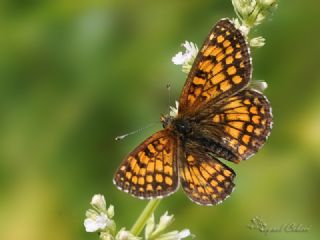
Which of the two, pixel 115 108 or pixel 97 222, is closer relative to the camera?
pixel 97 222

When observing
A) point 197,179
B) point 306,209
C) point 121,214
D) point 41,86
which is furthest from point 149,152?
point 41,86

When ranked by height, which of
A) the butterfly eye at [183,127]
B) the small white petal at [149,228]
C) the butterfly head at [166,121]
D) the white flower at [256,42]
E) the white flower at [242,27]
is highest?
the white flower at [242,27]

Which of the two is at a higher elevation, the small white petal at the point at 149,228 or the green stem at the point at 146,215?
the green stem at the point at 146,215

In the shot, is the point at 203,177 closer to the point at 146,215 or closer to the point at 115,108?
the point at 146,215

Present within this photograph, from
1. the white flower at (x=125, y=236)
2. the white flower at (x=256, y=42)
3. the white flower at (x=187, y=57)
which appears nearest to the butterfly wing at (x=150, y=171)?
the white flower at (x=125, y=236)

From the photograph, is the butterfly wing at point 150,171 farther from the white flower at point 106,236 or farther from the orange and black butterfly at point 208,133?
the white flower at point 106,236

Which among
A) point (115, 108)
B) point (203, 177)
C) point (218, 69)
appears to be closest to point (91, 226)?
point (203, 177)

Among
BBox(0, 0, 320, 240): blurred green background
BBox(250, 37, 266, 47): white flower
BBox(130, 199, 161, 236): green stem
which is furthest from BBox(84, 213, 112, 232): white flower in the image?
BBox(0, 0, 320, 240): blurred green background

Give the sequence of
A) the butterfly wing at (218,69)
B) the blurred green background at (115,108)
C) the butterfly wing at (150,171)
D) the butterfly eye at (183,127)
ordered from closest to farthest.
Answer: the butterfly wing at (150,171) < the butterfly wing at (218,69) < the butterfly eye at (183,127) < the blurred green background at (115,108)
